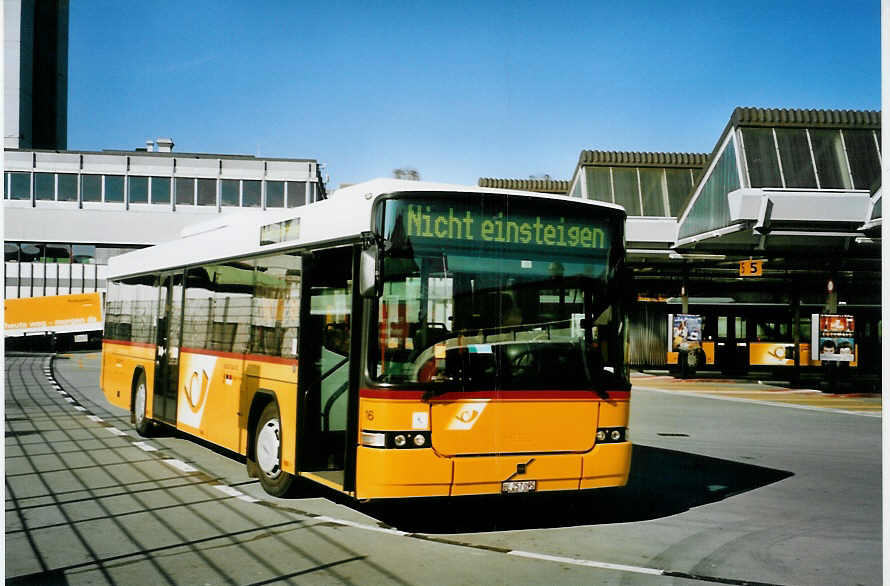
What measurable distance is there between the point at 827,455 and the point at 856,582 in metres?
7.59

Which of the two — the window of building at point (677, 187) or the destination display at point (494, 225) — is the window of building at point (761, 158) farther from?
the destination display at point (494, 225)

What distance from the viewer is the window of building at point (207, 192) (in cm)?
5769

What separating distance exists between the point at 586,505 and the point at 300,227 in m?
3.78

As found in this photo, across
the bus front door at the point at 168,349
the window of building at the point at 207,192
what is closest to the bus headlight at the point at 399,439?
the bus front door at the point at 168,349

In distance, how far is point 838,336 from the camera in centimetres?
2508

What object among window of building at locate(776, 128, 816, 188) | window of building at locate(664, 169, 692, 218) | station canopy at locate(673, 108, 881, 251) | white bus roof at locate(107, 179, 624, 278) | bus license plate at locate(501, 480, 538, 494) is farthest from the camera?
window of building at locate(664, 169, 692, 218)

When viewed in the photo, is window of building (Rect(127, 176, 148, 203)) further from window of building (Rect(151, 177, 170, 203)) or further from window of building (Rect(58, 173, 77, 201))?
window of building (Rect(58, 173, 77, 201))

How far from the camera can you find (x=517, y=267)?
7559mm

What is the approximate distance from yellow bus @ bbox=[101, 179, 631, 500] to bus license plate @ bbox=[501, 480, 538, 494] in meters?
0.01

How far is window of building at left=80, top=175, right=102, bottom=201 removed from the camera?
56.4 meters

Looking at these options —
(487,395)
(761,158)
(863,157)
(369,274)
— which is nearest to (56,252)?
(761,158)

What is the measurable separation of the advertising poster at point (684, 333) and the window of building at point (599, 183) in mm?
5207

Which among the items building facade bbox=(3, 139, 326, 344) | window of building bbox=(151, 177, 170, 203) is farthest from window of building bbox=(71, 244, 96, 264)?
window of building bbox=(151, 177, 170, 203)

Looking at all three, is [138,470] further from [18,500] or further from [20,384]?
[20,384]
